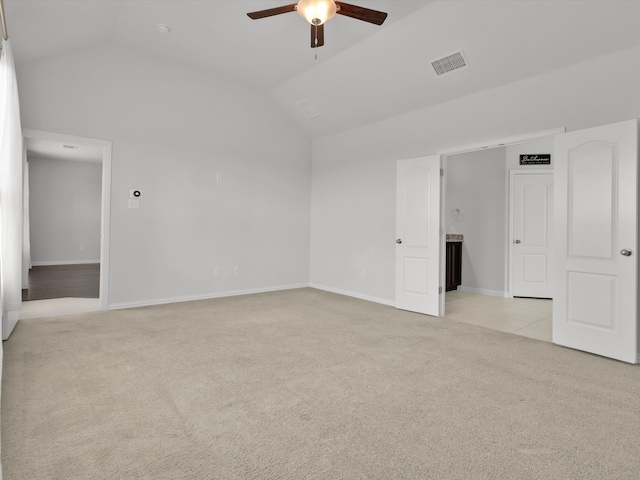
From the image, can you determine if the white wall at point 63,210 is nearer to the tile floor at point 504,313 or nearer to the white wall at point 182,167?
the white wall at point 182,167

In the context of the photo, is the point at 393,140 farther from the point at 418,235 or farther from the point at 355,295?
the point at 355,295

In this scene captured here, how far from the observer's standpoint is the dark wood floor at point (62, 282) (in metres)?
5.91

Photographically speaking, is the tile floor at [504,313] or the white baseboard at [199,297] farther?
the white baseboard at [199,297]

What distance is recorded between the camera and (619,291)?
3.23m

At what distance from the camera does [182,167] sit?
5520 millimetres

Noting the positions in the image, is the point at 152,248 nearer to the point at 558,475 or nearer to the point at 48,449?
the point at 48,449

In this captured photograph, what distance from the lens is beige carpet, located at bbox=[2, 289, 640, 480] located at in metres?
1.77

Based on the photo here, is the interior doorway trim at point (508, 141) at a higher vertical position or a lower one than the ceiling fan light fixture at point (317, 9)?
lower

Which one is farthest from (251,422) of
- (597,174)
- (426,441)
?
(597,174)

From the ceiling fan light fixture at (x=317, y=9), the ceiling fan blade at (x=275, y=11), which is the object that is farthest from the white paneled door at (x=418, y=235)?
the ceiling fan blade at (x=275, y=11)

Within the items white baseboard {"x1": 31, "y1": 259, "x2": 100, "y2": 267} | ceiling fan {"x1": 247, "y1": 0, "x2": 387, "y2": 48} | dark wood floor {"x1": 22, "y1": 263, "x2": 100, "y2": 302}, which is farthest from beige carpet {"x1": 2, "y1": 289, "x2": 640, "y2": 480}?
white baseboard {"x1": 31, "y1": 259, "x2": 100, "y2": 267}

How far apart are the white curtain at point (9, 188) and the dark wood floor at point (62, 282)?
232 cm

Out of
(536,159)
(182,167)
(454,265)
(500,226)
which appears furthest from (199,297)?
(536,159)

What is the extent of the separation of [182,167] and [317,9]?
3.45m
